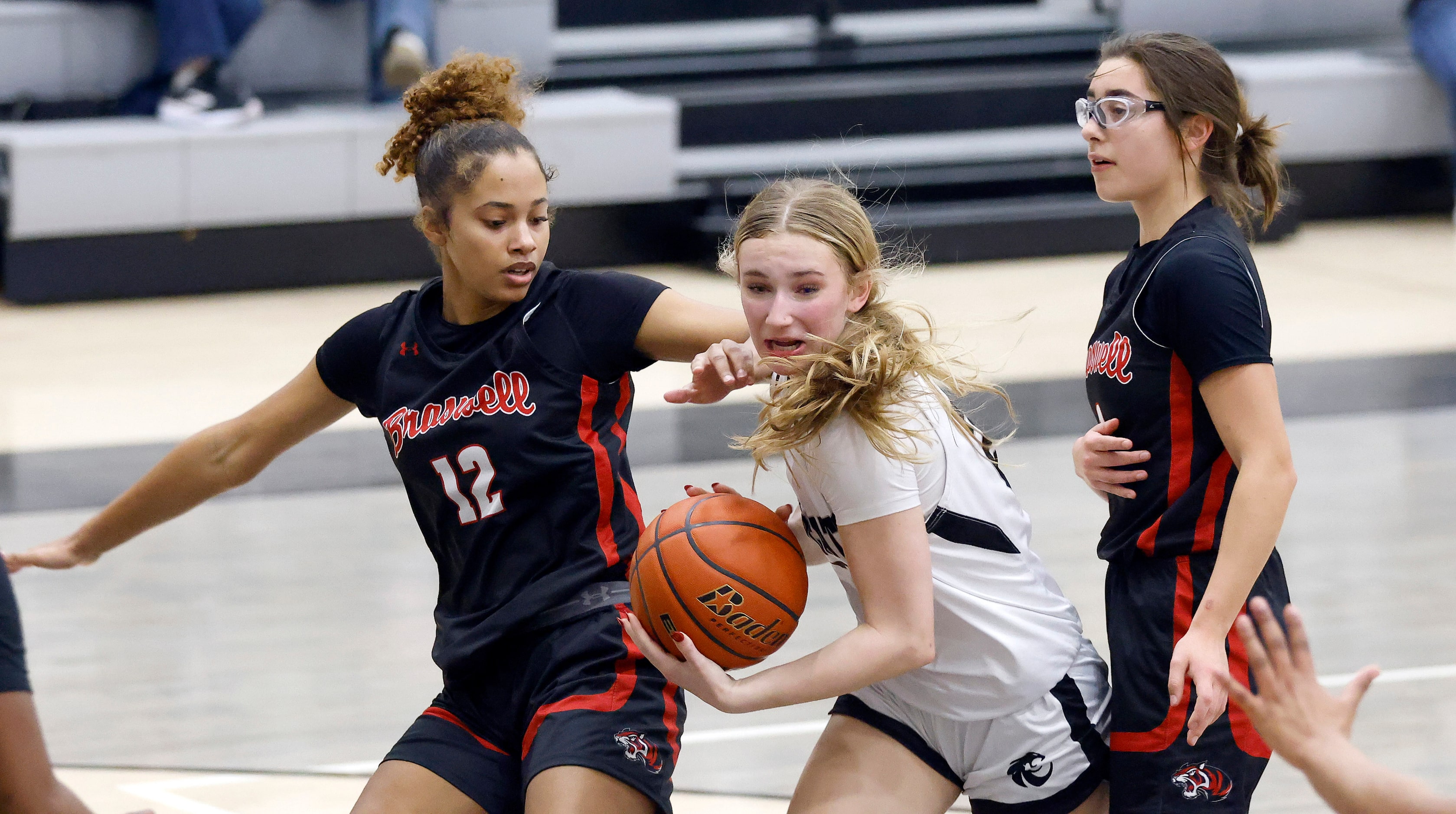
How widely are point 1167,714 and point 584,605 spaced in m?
0.84

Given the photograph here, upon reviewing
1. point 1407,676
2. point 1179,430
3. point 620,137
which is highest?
point 1179,430

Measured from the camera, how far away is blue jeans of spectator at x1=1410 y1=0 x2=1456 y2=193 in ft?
28.9

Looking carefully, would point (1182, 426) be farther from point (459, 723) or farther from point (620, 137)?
point (620, 137)

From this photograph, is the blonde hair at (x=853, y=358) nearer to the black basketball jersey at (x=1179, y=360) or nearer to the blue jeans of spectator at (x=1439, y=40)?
the black basketball jersey at (x=1179, y=360)

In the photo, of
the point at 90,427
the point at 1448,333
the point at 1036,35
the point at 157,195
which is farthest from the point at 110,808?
the point at 1036,35

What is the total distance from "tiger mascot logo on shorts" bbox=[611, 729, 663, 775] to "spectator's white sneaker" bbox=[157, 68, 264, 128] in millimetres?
6241

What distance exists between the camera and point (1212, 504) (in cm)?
230

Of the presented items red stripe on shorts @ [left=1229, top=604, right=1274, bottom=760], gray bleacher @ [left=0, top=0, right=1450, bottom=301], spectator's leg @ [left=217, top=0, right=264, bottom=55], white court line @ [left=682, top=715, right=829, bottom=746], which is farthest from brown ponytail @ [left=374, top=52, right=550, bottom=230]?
spectator's leg @ [left=217, top=0, right=264, bottom=55]

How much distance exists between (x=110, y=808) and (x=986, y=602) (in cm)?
190

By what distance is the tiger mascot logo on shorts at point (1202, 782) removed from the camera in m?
2.27

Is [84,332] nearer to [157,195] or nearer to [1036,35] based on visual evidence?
[157,195]

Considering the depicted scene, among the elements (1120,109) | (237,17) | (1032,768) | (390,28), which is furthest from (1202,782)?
(237,17)

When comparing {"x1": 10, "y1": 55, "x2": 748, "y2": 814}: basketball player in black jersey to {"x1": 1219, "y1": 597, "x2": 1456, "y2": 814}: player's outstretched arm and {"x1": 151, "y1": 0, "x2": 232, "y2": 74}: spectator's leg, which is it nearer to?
{"x1": 1219, "y1": 597, "x2": 1456, "y2": 814}: player's outstretched arm

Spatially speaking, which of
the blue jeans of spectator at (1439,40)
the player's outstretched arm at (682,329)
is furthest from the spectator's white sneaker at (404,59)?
the player's outstretched arm at (682,329)
